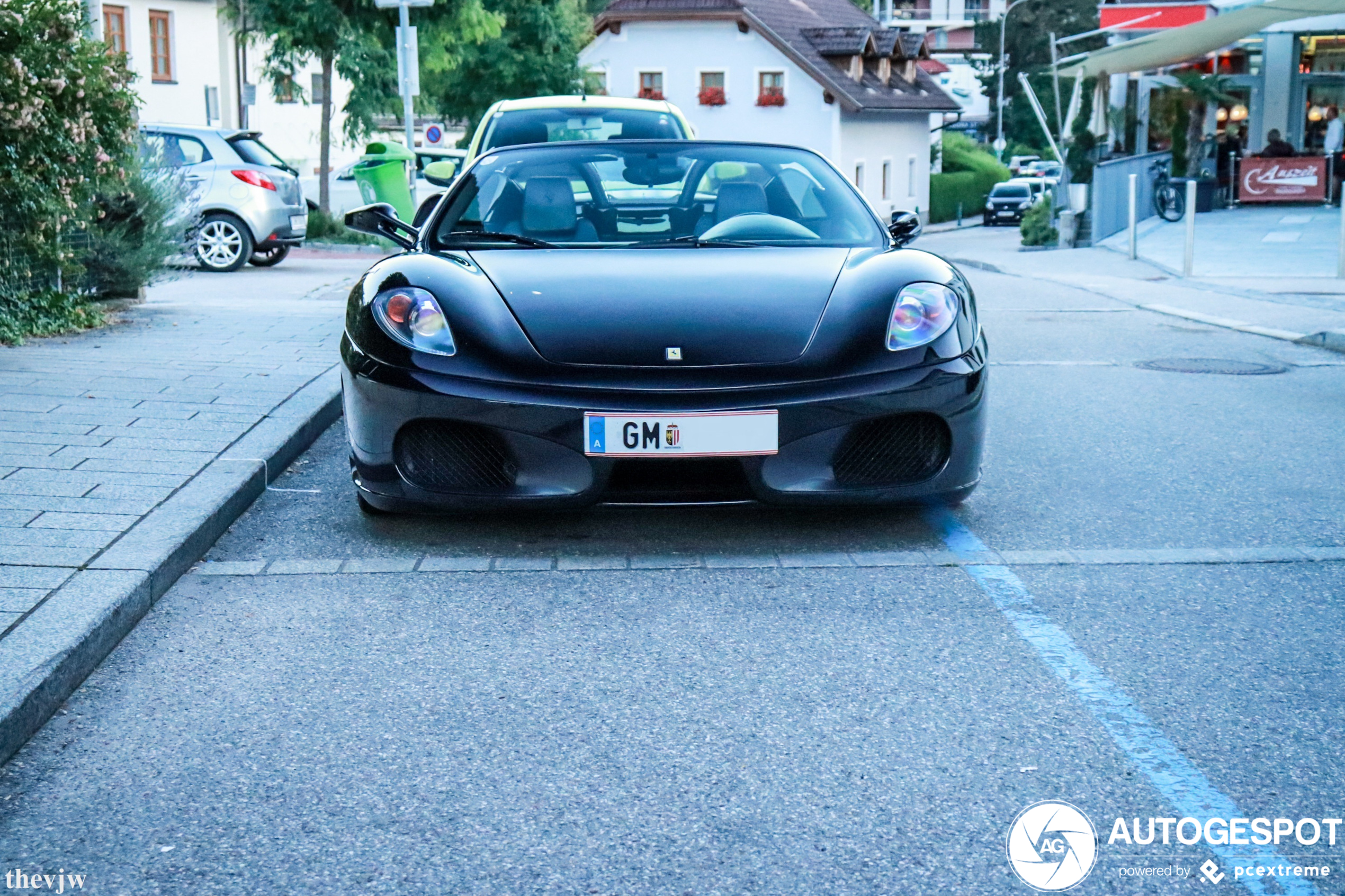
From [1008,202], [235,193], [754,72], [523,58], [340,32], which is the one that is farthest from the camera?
[1008,202]

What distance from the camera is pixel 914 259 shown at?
5254mm

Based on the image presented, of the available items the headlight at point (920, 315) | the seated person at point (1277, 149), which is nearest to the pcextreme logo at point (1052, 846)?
the headlight at point (920, 315)

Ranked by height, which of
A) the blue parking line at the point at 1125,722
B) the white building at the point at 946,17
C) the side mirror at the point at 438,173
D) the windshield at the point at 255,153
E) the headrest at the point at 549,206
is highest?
the white building at the point at 946,17

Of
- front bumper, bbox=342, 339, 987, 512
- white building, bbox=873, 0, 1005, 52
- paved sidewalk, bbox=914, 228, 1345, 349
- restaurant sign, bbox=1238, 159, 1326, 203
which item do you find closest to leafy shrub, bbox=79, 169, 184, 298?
paved sidewalk, bbox=914, 228, 1345, 349

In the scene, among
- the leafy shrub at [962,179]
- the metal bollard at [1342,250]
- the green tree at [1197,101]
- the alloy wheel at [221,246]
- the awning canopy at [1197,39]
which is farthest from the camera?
the leafy shrub at [962,179]

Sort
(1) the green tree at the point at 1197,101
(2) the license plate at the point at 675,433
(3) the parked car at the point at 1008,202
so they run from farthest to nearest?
(3) the parked car at the point at 1008,202
(1) the green tree at the point at 1197,101
(2) the license plate at the point at 675,433

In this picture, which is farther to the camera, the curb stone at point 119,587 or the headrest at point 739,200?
the headrest at point 739,200

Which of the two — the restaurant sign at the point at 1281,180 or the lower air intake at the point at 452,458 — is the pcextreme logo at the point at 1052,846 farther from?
the restaurant sign at the point at 1281,180

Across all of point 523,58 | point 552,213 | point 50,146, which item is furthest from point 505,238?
point 523,58

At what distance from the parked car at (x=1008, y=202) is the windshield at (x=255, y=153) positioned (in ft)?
124

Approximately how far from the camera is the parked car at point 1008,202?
5138 centimetres

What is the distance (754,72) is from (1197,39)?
26.5 metres

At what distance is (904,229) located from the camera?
6.00 meters

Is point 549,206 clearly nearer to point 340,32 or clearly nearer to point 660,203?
point 660,203
